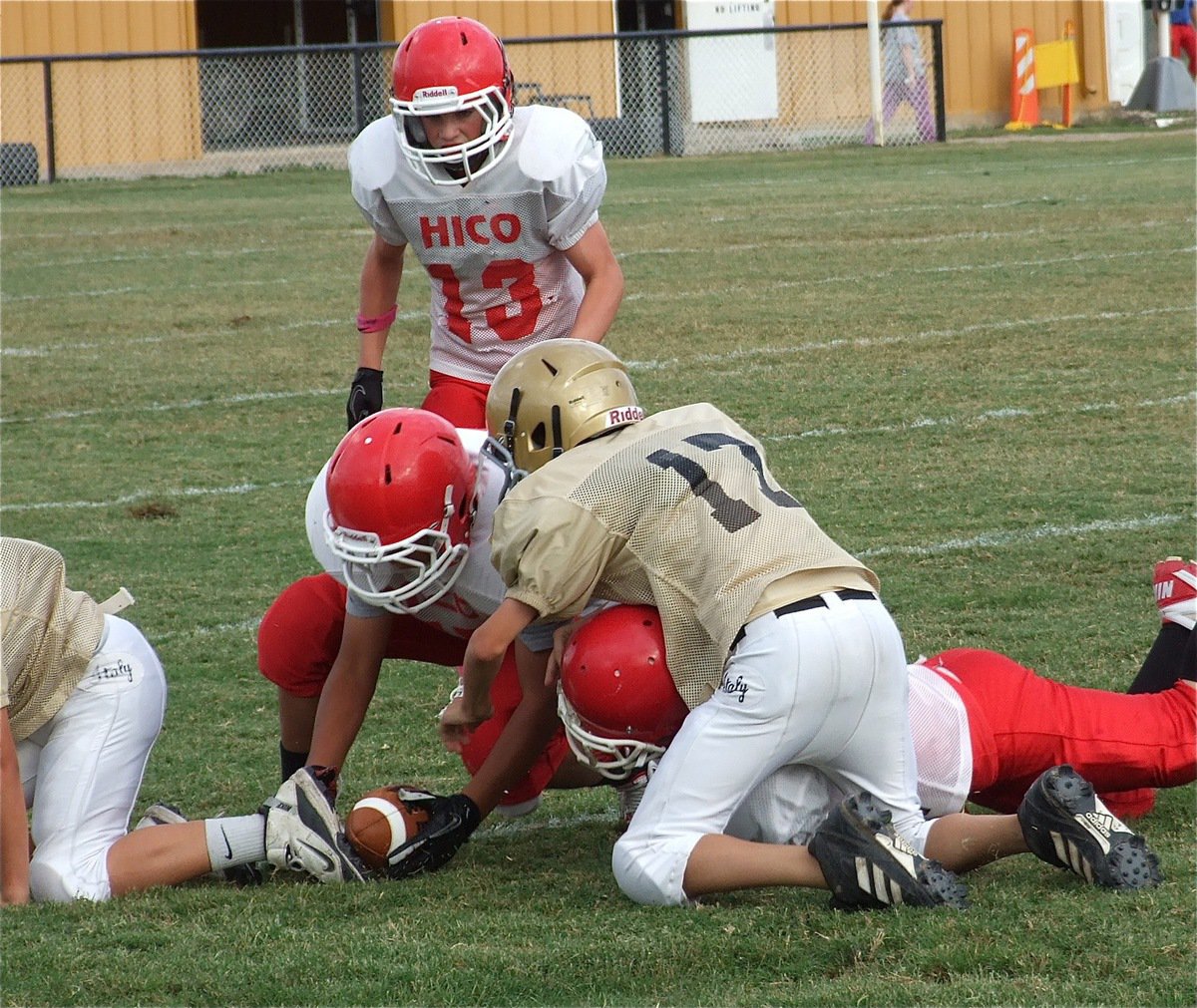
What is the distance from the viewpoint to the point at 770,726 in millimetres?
2969

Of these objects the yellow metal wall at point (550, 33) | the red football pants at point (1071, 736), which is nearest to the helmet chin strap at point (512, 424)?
the red football pants at point (1071, 736)

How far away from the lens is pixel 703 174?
1688 cm

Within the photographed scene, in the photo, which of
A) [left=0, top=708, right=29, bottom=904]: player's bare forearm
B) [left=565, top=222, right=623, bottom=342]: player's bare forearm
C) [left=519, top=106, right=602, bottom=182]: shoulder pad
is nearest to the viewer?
[left=0, top=708, right=29, bottom=904]: player's bare forearm

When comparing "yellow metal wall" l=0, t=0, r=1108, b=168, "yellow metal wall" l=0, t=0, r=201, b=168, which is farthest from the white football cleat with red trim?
"yellow metal wall" l=0, t=0, r=201, b=168

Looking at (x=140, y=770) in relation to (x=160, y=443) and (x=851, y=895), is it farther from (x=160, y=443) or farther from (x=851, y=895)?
(x=160, y=443)

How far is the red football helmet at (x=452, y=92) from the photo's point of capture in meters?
4.29

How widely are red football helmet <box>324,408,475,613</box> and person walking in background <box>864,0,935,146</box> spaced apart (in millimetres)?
17010

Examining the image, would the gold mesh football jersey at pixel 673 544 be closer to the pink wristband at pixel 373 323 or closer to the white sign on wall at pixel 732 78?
the pink wristband at pixel 373 323

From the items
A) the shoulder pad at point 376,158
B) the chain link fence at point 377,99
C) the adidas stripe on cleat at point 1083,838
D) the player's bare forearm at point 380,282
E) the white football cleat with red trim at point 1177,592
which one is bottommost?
the adidas stripe on cleat at point 1083,838

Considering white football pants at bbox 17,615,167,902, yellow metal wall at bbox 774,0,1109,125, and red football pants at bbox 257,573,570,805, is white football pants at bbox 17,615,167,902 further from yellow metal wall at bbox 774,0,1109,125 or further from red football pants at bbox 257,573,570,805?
yellow metal wall at bbox 774,0,1109,125

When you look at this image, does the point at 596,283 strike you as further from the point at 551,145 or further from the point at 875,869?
the point at 875,869

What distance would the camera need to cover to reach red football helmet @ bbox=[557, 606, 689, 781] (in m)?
3.06

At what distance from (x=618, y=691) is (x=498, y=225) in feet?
6.14

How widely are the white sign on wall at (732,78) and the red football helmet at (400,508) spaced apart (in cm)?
1642
